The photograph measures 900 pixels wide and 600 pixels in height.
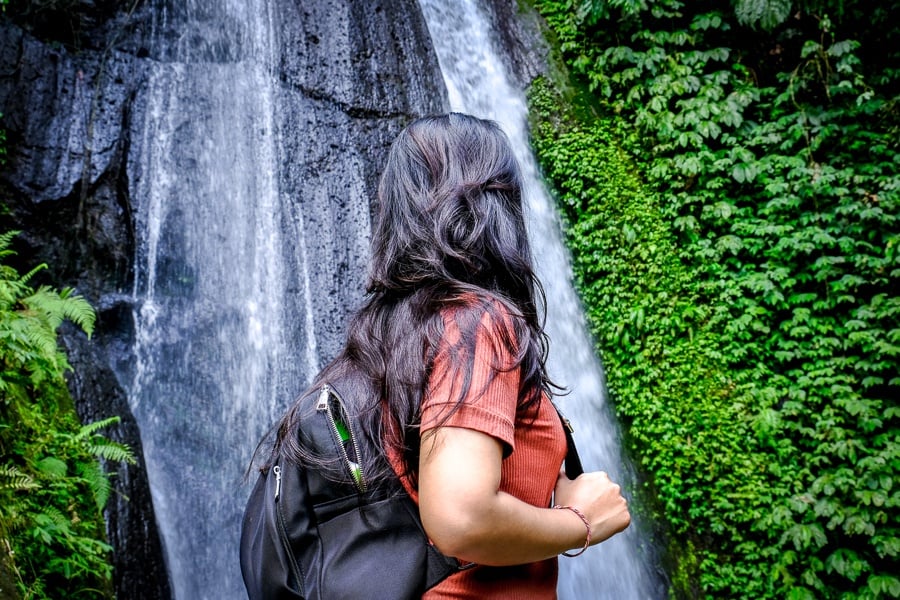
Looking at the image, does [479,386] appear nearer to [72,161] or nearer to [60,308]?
[60,308]

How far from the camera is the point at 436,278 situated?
130 centimetres

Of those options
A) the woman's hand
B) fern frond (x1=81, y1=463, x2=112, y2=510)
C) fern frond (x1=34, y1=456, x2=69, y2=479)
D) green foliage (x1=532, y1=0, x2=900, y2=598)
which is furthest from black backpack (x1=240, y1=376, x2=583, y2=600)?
green foliage (x1=532, y1=0, x2=900, y2=598)

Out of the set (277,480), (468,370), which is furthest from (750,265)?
(277,480)

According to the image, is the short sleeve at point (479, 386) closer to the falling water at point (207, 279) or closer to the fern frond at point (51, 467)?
the fern frond at point (51, 467)

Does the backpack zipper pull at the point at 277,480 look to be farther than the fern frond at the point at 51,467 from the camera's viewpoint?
No

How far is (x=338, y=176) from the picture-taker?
496 cm

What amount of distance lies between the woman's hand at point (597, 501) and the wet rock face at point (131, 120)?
3.21 metres

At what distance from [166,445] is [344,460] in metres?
3.90

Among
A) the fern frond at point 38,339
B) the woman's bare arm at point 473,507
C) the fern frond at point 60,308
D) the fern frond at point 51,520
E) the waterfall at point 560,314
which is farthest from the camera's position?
the waterfall at point 560,314

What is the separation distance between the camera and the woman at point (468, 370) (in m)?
1.09

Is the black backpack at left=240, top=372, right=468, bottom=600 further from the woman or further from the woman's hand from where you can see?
the woman's hand

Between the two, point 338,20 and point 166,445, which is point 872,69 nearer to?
point 338,20

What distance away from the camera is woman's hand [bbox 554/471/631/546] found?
1.30 m

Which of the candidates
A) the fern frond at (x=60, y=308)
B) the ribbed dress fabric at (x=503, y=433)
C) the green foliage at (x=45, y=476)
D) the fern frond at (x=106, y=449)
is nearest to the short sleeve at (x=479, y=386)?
the ribbed dress fabric at (x=503, y=433)
